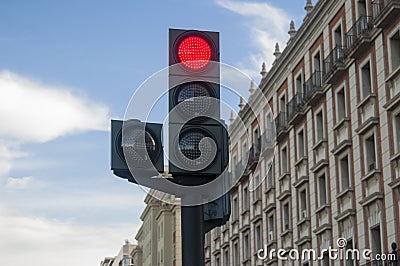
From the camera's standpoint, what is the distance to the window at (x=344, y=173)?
30.3 metres

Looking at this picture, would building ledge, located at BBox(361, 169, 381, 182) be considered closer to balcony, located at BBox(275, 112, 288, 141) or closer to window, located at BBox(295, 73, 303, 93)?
window, located at BBox(295, 73, 303, 93)

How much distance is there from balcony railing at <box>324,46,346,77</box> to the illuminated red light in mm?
26492

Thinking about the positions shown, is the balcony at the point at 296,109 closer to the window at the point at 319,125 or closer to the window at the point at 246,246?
the window at the point at 319,125

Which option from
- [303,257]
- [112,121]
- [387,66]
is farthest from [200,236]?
[303,257]

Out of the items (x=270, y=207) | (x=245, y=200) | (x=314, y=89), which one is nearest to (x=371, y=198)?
(x=314, y=89)

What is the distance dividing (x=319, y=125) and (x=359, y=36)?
606 centimetres

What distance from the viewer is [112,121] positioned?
459 centimetres

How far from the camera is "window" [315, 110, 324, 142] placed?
33.6m

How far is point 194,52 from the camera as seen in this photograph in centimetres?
455

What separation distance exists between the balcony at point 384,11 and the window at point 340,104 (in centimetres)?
435

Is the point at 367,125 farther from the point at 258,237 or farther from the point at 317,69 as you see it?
the point at 258,237

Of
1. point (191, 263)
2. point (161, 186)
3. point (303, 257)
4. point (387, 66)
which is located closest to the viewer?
point (191, 263)

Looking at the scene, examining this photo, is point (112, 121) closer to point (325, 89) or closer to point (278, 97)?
point (325, 89)

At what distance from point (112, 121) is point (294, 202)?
105ft
